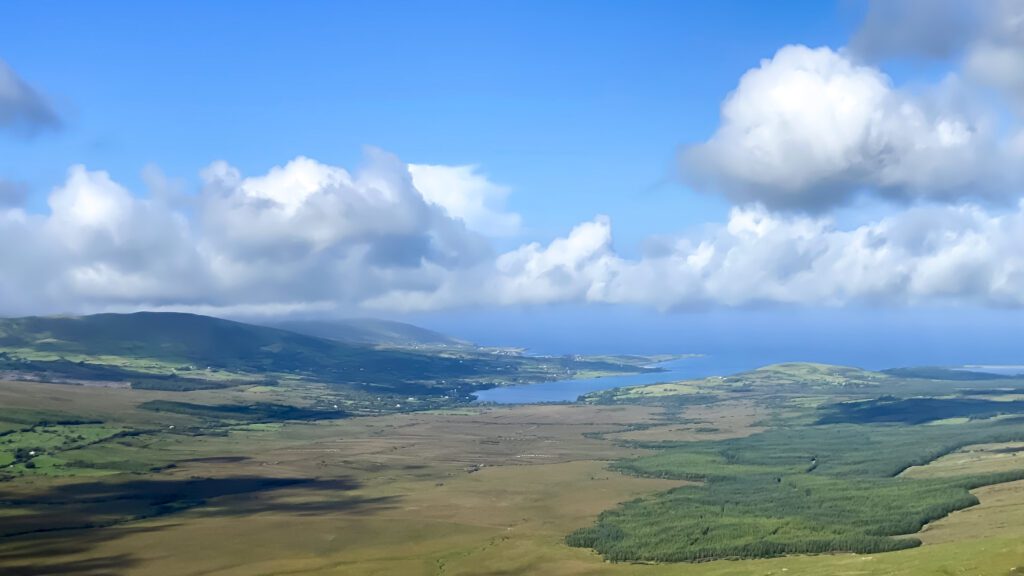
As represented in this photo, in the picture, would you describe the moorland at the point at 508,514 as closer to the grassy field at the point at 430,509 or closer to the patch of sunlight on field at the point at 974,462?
the grassy field at the point at 430,509

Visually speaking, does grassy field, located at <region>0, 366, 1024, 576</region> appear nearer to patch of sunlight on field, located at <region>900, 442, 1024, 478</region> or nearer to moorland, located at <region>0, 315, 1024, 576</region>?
moorland, located at <region>0, 315, 1024, 576</region>

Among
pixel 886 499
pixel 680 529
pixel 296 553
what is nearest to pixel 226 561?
pixel 296 553

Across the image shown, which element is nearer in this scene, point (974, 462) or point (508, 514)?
point (508, 514)

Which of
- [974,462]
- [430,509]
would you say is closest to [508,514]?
[430,509]

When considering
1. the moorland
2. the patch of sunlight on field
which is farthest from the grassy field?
the patch of sunlight on field

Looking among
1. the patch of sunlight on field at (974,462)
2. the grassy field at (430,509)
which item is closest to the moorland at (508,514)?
the grassy field at (430,509)

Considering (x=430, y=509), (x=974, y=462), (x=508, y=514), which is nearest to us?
(x=508, y=514)

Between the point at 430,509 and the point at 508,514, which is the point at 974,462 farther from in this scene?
the point at 430,509

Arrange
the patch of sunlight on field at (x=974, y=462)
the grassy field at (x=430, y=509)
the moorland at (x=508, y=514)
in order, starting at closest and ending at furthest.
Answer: the grassy field at (x=430, y=509) → the moorland at (x=508, y=514) → the patch of sunlight on field at (x=974, y=462)

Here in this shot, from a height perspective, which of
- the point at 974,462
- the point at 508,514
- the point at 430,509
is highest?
the point at 974,462

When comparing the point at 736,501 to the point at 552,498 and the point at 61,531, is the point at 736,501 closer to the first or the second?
the point at 552,498

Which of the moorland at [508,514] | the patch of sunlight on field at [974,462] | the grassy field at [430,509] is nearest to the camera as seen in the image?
the grassy field at [430,509]

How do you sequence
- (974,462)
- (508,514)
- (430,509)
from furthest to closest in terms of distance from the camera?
(974,462), (430,509), (508,514)
